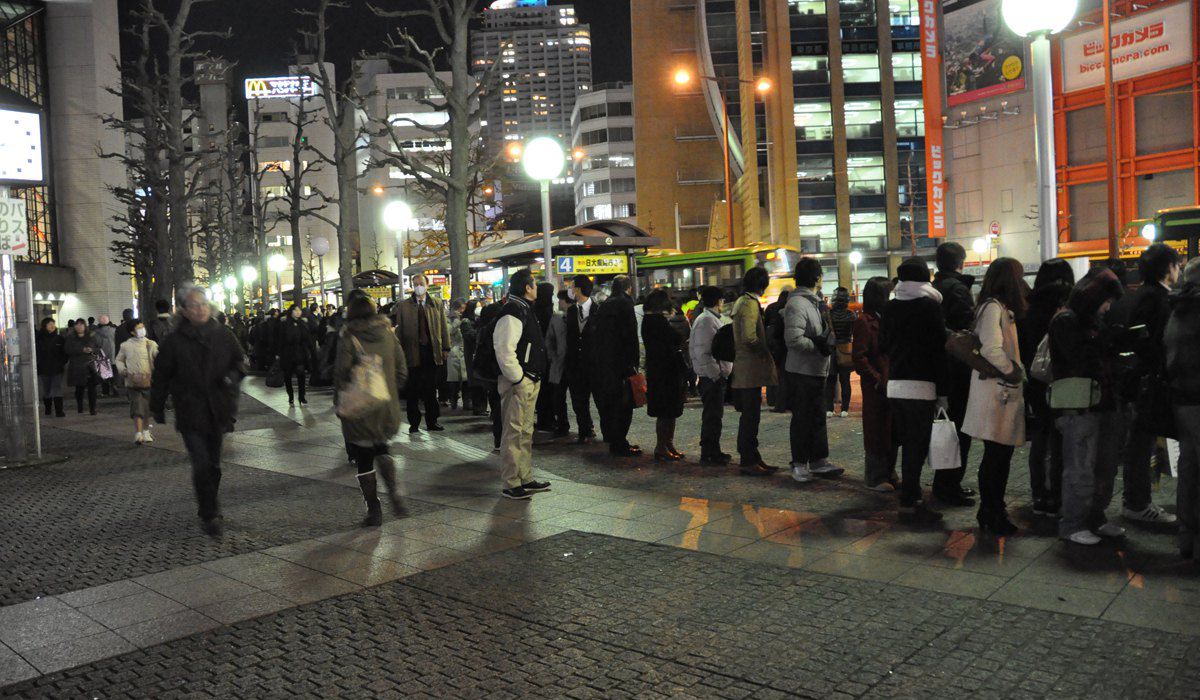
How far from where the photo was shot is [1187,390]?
5805 millimetres

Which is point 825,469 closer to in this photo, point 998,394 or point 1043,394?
point 1043,394

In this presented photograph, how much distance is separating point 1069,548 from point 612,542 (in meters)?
3.03

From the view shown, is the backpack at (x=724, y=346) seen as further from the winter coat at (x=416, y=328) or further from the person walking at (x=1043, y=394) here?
the winter coat at (x=416, y=328)

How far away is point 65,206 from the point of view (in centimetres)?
4775

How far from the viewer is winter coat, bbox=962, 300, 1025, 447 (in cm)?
662

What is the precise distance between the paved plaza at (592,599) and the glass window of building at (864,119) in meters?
56.4

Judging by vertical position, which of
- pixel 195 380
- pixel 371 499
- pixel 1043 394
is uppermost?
pixel 195 380

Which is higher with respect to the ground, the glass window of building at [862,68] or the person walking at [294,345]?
the glass window of building at [862,68]

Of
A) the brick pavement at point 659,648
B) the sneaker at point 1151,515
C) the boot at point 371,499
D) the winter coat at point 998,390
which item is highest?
the winter coat at point 998,390

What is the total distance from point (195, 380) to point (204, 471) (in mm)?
745

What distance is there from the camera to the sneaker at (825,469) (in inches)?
362

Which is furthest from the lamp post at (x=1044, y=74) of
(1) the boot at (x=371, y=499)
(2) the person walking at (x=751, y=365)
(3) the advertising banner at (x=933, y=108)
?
(3) the advertising banner at (x=933, y=108)

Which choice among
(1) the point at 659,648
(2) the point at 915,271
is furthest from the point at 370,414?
(2) the point at 915,271

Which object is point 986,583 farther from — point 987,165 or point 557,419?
point 987,165
